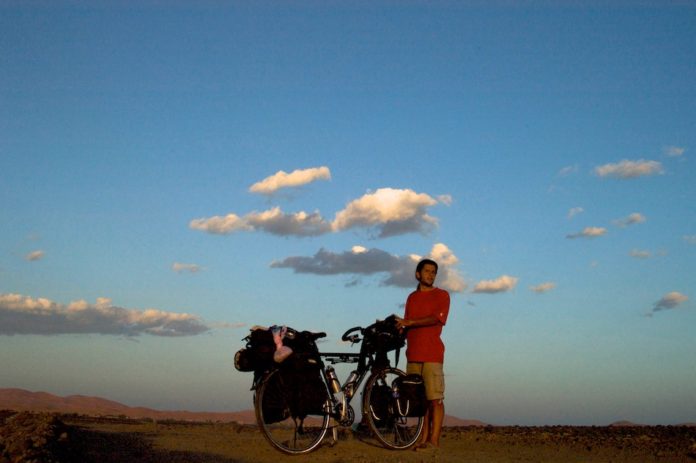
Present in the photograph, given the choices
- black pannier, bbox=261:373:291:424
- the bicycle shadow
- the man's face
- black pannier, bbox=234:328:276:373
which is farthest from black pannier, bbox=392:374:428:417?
the bicycle shadow

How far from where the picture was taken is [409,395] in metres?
A: 10.1

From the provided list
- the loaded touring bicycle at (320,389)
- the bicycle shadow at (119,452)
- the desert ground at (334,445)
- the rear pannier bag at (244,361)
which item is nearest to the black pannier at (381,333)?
the loaded touring bicycle at (320,389)

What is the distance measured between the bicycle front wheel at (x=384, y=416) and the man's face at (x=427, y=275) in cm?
129

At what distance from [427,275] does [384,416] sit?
80.4 inches

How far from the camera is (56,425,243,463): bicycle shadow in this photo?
8867mm

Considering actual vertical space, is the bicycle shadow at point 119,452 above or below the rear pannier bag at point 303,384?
below

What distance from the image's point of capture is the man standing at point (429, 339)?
10.1 metres

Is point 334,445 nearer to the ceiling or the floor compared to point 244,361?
nearer to the floor

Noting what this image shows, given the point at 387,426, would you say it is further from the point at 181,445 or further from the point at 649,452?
the point at 649,452

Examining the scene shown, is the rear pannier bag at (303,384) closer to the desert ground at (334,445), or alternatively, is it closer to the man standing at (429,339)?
the desert ground at (334,445)

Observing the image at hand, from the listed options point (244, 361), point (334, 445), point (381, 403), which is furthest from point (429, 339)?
point (244, 361)

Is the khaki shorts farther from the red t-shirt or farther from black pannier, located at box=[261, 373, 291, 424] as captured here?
black pannier, located at box=[261, 373, 291, 424]

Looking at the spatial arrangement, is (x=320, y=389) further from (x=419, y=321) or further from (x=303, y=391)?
(x=419, y=321)

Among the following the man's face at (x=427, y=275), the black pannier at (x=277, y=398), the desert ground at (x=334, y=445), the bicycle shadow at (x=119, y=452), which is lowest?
the bicycle shadow at (x=119, y=452)
